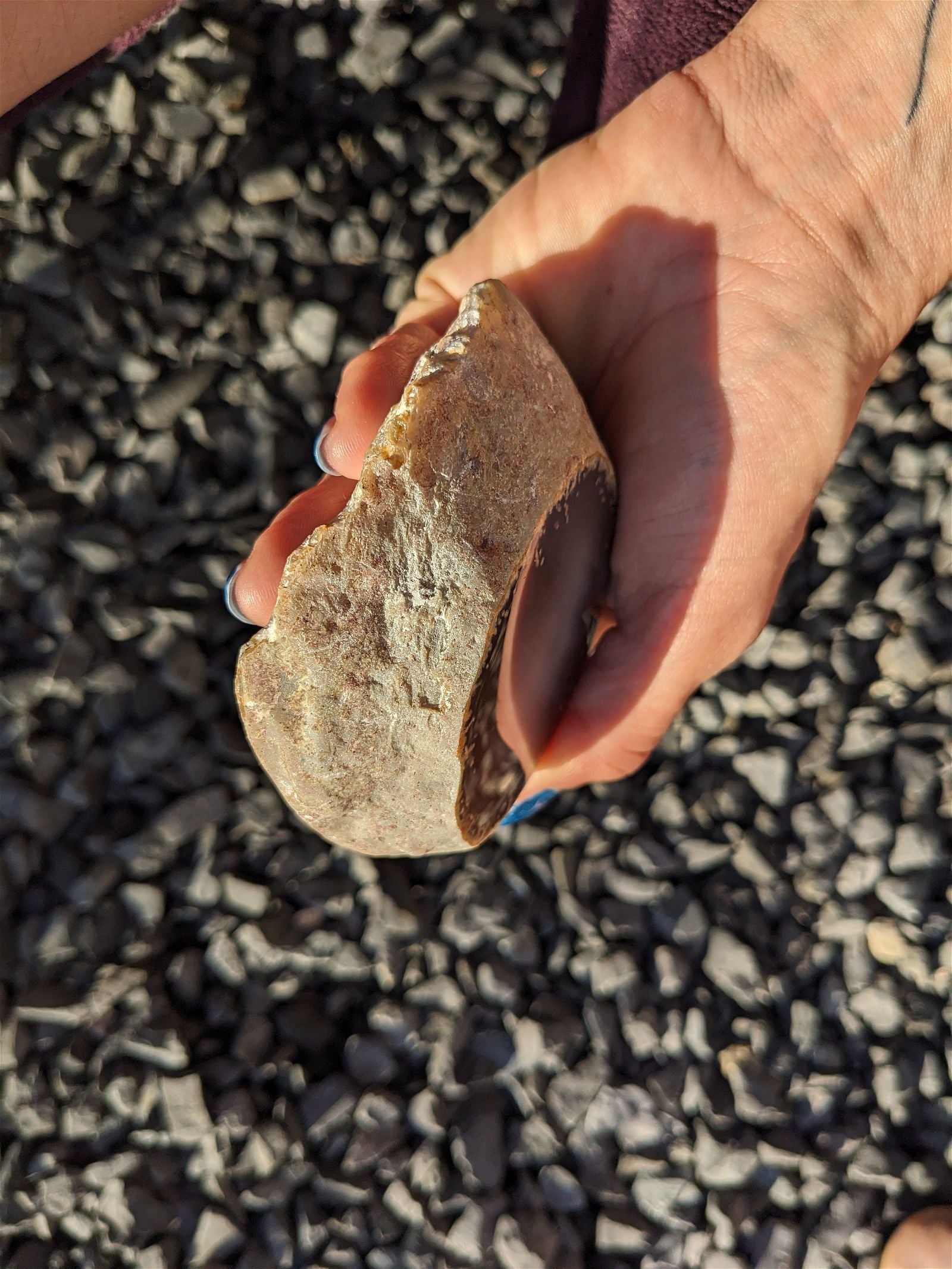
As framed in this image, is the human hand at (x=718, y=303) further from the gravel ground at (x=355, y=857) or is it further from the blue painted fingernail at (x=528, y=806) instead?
the gravel ground at (x=355, y=857)

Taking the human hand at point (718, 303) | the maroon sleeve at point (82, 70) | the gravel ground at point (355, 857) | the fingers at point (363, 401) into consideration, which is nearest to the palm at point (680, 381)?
the human hand at point (718, 303)

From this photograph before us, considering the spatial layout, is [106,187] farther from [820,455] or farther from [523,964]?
[523,964]

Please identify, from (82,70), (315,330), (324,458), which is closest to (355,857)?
(324,458)

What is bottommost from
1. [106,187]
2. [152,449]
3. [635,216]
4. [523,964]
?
[523,964]

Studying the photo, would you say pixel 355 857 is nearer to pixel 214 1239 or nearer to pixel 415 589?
pixel 214 1239

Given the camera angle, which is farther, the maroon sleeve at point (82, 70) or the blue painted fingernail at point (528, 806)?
the blue painted fingernail at point (528, 806)

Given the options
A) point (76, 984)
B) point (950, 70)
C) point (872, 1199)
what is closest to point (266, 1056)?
point (76, 984)
